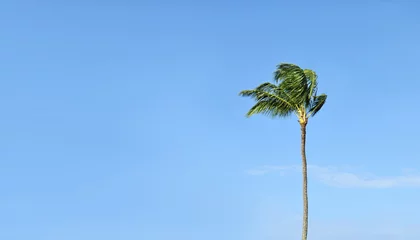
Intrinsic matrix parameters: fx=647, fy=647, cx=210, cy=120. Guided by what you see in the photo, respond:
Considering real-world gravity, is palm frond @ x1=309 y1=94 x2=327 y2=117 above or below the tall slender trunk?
above

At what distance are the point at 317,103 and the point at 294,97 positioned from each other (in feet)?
7.10

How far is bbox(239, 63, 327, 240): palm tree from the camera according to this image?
46125 millimetres

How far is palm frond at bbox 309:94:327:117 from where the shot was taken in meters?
47.0

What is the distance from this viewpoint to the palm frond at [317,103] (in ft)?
154

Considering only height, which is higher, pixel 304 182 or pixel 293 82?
pixel 293 82

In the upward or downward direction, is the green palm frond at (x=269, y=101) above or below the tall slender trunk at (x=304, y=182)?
above

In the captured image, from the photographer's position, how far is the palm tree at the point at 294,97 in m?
46.1

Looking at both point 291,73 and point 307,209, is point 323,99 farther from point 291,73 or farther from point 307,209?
point 307,209

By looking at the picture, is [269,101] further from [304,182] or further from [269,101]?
[304,182]

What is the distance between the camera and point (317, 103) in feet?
155

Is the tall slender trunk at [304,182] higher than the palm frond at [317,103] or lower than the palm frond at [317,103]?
lower

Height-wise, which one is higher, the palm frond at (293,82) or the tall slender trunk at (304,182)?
the palm frond at (293,82)

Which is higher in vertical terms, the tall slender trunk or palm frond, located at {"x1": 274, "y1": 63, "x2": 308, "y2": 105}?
palm frond, located at {"x1": 274, "y1": 63, "x2": 308, "y2": 105}

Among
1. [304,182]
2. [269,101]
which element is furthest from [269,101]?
[304,182]
